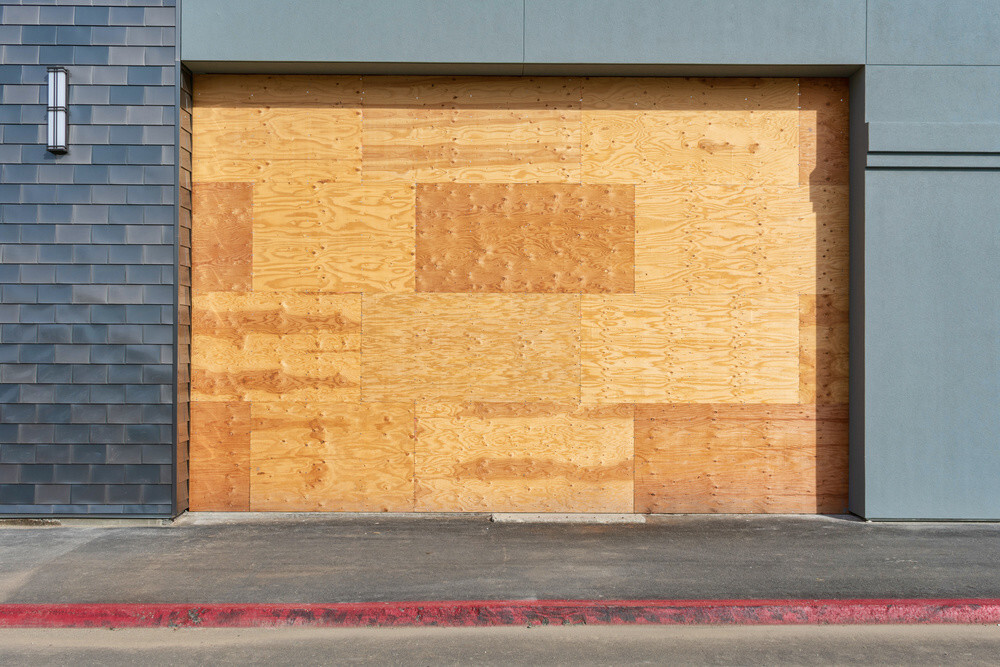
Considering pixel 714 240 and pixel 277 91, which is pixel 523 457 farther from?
pixel 277 91

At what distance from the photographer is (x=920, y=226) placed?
28.3 ft

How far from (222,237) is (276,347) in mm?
1392

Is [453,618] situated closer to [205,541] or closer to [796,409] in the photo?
[205,541]

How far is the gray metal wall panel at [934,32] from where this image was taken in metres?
8.56

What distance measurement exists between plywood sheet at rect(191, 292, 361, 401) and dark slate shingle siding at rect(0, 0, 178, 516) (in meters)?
0.49

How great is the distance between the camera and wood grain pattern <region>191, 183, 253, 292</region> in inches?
350

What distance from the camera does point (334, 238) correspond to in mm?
8898

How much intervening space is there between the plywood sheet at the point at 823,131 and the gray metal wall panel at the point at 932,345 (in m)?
0.49

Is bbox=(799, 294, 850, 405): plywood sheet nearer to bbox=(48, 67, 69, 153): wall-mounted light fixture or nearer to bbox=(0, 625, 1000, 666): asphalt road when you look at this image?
bbox=(0, 625, 1000, 666): asphalt road

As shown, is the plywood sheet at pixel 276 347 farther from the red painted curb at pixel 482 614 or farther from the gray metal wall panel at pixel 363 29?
the red painted curb at pixel 482 614

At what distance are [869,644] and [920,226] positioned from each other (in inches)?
196

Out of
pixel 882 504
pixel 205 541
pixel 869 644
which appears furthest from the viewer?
pixel 882 504

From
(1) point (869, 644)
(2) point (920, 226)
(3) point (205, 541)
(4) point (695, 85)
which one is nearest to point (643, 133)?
(4) point (695, 85)

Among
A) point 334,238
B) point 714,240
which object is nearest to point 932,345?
point 714,240
